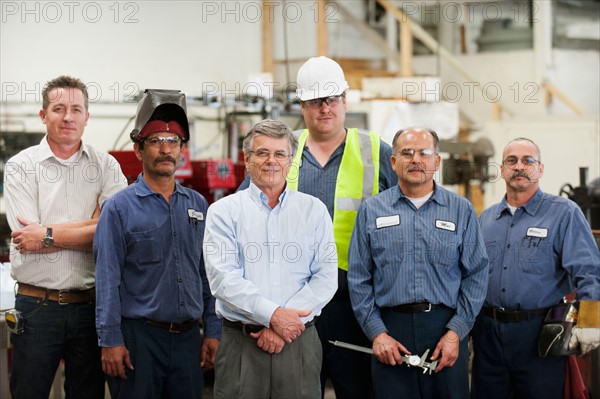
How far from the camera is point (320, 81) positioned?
139 inches

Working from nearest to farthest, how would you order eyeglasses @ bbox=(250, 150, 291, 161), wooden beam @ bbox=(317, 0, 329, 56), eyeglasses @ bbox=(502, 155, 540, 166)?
eyeglasses @ bbox=(250, 150, 291, 161) < eyeglasses @ bbox=(502, 155, 540, 166) < wooden beam @ bbox=(317, 0, 329, 56)

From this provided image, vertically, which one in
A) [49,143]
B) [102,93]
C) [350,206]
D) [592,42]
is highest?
[592,42]

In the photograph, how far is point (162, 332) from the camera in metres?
3.24

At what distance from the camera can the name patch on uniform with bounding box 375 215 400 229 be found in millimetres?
3326

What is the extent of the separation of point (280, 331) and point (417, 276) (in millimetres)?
690

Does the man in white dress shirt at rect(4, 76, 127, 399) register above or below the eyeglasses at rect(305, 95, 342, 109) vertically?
below

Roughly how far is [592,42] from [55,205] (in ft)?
26.9

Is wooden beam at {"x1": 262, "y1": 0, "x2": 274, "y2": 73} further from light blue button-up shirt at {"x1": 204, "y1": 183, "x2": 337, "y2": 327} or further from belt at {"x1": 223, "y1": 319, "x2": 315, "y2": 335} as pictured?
belt at {"x1": 223, "y1": 319, "x2": 315, "y2": 335}

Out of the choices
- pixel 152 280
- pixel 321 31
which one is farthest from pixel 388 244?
pixel 321 31

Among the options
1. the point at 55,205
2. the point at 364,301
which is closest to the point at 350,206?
the point at 364,301

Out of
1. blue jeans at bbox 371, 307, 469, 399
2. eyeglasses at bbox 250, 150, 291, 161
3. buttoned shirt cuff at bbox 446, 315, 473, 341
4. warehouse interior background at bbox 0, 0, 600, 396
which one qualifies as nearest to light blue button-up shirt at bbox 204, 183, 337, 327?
eyeglasses at bbox 250, 150, 291, 161

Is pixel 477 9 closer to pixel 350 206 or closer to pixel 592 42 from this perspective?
pixel 592 42

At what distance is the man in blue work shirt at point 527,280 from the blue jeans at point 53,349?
1.65m

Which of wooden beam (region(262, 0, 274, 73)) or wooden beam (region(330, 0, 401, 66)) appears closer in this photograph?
wooden beam (region(262, 0, 274, 73))
